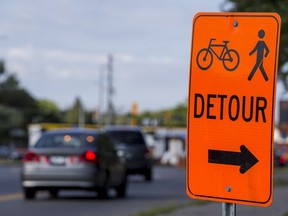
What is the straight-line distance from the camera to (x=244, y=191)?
5.23 meters

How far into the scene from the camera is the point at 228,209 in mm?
5242

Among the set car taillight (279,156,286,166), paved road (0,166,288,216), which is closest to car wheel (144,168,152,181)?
paved road (0,166,288,216)

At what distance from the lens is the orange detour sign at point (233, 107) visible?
517 cm

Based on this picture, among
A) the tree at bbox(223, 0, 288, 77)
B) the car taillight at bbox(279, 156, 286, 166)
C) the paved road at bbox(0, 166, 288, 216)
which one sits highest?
the tree at bbox(223, 0, 288, 77)

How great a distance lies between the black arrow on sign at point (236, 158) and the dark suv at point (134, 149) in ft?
86.5

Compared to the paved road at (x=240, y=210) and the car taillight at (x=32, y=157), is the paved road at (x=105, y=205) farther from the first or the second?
the car taillight at (x=32, y=157)

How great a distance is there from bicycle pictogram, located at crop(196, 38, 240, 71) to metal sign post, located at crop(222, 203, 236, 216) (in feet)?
2.47

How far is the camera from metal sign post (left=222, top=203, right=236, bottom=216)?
5177 mm

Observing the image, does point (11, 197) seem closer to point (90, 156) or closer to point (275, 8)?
point (90, 156)

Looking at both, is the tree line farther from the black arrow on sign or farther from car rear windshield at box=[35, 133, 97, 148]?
the black arrow on sign

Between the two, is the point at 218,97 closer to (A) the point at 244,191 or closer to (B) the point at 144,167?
(A) the point at 244,191

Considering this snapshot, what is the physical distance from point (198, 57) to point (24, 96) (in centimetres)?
13361

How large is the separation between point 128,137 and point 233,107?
2717 centimetres

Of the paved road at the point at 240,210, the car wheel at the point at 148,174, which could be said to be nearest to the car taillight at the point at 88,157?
the paved road at the point at 240,210
